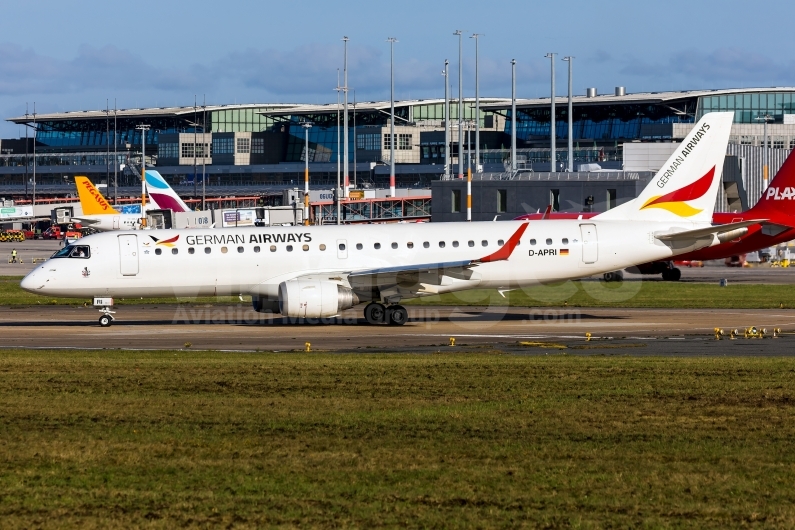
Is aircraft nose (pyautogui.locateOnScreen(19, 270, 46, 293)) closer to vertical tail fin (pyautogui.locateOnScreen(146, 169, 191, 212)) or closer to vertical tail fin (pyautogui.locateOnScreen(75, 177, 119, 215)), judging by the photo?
vertical tail fin (pyautogui.locateOnScreen(146, 169, 191, 212))

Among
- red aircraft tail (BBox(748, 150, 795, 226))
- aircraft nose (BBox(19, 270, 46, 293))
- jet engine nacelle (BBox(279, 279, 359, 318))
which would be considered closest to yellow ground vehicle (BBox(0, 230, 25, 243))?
red aircraft tail (BBox(748, 150, 795, 226))

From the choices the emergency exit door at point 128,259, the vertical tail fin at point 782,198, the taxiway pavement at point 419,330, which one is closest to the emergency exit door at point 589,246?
the taxiway pavement at point 419,330

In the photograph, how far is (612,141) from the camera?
180375 millimetres

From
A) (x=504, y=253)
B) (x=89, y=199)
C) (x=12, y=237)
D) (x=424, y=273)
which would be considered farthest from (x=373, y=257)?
(x=12, y=237)

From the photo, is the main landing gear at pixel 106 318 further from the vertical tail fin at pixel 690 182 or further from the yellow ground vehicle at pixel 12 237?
the yellow ground vehicle at pixel 12 237

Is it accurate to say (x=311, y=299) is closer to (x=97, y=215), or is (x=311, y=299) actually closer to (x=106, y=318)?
(x=106, y=318)

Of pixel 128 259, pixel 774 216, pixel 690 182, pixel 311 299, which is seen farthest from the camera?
pixel 774 216

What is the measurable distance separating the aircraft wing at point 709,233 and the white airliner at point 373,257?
0.04 metres

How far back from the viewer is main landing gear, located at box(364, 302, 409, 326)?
37.8 m

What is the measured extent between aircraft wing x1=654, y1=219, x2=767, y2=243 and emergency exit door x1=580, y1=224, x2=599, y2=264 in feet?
7.45

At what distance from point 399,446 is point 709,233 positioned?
26.3 m

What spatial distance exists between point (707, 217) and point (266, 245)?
16.2 meters

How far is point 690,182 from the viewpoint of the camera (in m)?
40.4

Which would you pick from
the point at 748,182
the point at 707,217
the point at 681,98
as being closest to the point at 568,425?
the point at 707,217
